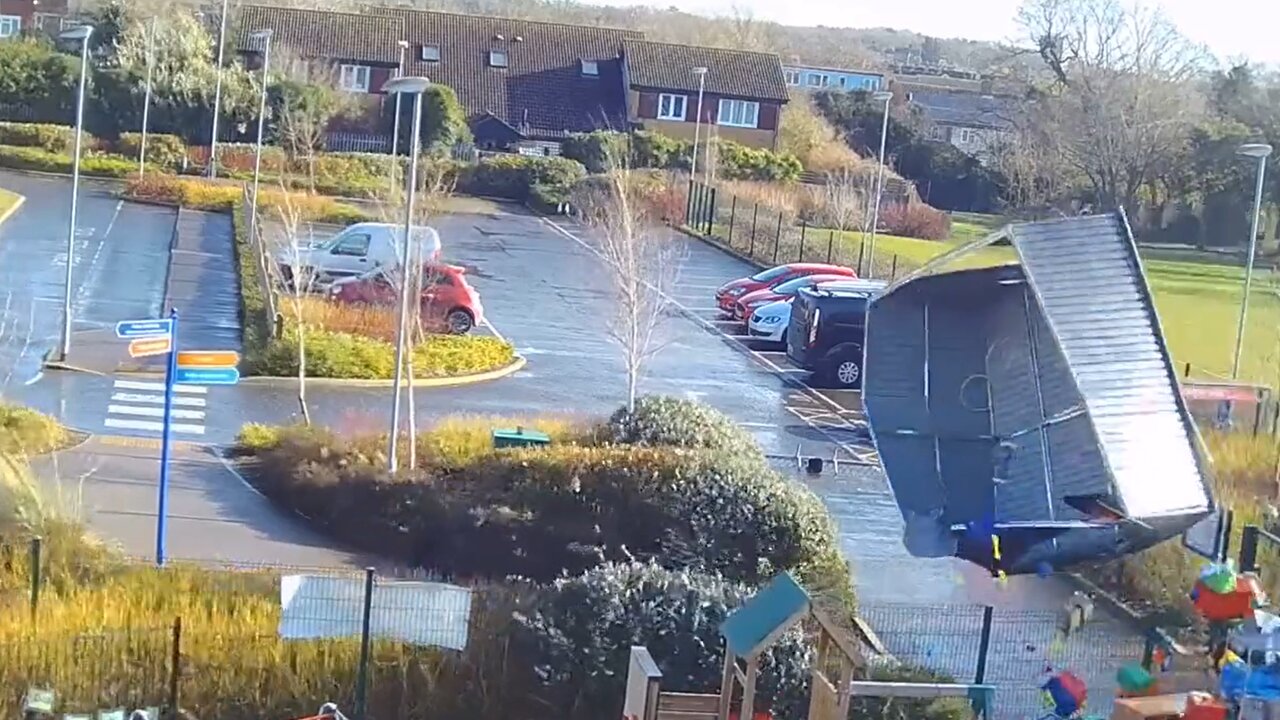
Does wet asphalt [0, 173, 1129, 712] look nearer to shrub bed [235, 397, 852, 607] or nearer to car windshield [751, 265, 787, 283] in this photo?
shrub bed [235, 397, 852, 607]

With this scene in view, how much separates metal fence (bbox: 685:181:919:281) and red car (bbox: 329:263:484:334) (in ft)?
40.7

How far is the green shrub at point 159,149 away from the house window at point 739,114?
20.0 m

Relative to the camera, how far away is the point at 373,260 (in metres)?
27.9

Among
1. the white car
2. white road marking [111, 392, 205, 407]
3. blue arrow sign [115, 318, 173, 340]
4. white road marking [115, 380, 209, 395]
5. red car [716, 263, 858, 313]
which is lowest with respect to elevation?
white road marking [111, 392, 205, 407]

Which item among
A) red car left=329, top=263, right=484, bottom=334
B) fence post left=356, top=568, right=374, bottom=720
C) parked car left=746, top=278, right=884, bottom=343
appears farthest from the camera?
parked car left=746, top=278, right=884, bottom=343

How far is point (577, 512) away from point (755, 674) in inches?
285

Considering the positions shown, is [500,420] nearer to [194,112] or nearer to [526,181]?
[526,181]

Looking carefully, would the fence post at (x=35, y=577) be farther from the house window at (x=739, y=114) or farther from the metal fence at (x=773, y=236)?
the house window at (x=739, y=114)

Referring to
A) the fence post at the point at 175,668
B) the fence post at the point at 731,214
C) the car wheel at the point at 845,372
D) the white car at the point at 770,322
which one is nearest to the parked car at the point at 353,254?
the white car at the point at 770,322

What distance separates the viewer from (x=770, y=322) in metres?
29.2

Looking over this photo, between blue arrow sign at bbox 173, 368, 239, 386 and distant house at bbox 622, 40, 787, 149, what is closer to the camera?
blue arrow sign at bbox 173, 368, 239, 386

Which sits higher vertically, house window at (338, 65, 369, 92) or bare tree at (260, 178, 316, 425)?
house window at (338, 65, 369, 92)

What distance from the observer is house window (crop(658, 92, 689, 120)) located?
196 ft

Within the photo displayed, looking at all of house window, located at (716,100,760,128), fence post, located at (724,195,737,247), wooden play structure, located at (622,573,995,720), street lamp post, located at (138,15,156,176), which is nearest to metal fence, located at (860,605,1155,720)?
wooden play structure, located at (622,573,995,720)
